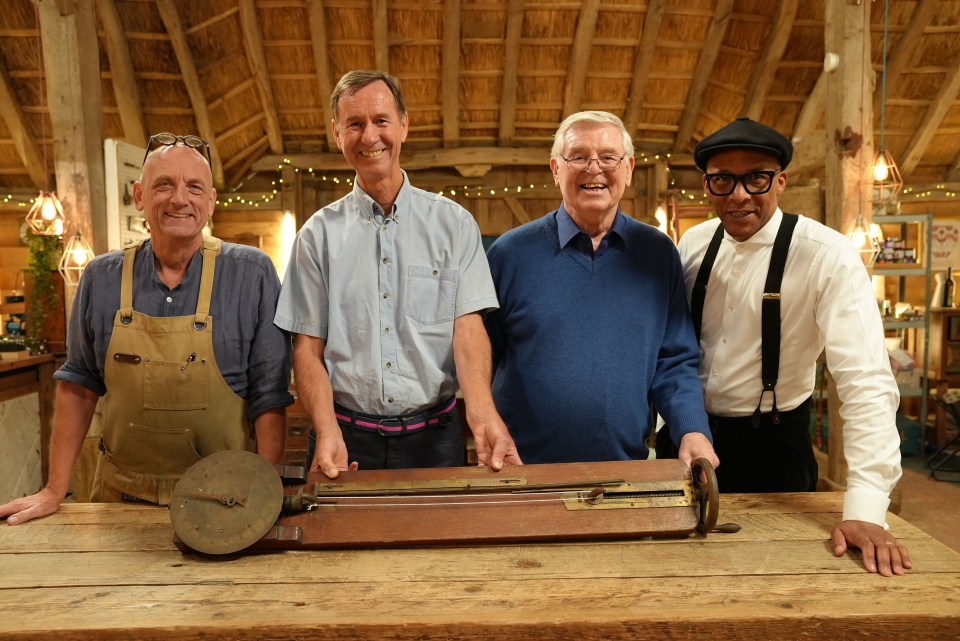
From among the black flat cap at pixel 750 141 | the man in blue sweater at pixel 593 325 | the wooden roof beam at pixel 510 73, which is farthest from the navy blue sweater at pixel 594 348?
the wooden roof beam at pixel 510 73

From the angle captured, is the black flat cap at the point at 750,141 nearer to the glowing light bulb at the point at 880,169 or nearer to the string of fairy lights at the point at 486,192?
the glowing light bulb at the point at 880,169

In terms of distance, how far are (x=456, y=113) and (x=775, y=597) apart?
759cm

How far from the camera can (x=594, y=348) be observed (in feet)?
6.75

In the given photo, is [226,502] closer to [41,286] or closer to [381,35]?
[41,286]

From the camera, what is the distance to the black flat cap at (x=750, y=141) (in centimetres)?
193

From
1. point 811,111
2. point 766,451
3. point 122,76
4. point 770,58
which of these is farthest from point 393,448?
point 811,111

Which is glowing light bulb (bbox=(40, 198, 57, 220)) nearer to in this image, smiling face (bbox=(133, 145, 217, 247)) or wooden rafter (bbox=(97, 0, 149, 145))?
wooden rafter (bbox=(97, 0, 149, 145))

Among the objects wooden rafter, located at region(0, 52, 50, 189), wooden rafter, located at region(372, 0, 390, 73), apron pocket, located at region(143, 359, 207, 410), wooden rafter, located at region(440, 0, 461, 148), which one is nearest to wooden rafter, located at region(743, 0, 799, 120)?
wooden rafter, located at region(440, 0, 461, 148)

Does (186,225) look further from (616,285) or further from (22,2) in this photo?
(22,2)

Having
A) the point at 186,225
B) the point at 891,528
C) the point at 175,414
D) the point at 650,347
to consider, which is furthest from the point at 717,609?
the point at 186,225

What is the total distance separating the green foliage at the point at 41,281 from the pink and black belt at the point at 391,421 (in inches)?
181

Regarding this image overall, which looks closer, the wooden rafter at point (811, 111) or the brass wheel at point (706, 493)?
the brass wheel at point (706, 493)

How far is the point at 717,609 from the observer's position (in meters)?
1.27

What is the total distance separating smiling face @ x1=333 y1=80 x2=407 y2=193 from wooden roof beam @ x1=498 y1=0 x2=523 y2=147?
5.86m
